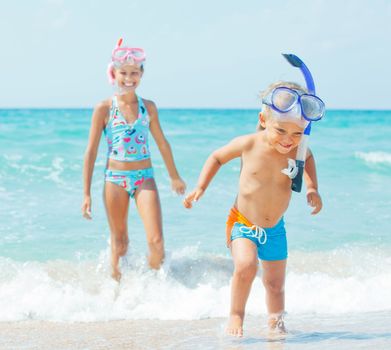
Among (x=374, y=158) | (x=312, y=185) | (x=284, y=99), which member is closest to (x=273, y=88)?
(x=284, y=99)

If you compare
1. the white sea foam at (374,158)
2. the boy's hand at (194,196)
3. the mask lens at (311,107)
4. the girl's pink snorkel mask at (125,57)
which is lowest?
the boy's hand at (194,196)

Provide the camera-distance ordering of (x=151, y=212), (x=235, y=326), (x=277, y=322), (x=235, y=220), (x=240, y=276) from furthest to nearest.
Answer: (x=151, y=212) < (x=277, y=322) < (x=235, y=220) < (x=235, y=326) < (x=240, y=276)

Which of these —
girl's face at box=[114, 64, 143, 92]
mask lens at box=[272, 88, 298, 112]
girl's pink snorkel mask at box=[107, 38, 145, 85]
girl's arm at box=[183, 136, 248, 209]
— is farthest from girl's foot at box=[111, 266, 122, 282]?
mask lens at box=[272, 88, 298, 112]

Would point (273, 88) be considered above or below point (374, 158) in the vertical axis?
below

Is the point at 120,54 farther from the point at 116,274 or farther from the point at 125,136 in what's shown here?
the point at 116,274

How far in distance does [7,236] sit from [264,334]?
3.78 meters

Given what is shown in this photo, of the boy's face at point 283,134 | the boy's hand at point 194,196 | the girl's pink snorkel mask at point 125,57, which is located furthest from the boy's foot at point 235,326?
the girl's pink snorkel mask at point 125,57

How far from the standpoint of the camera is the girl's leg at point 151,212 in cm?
507

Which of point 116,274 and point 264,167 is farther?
point 116,274

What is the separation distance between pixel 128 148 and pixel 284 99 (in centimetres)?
181

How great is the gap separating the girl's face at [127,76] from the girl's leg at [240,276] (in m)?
A: 1.80

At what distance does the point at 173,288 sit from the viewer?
5273 millimetres

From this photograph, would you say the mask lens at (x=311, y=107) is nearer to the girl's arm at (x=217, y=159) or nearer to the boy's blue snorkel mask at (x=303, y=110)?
the boy's blue snorkel mask at (x=303, y=110)

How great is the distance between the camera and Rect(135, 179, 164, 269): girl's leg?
5.07m
